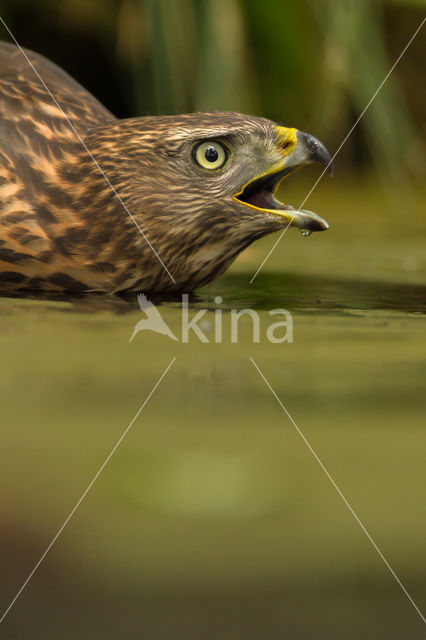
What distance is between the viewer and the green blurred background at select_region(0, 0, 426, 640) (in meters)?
0.99

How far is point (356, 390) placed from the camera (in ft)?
5.83

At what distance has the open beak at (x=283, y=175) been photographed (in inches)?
98.5

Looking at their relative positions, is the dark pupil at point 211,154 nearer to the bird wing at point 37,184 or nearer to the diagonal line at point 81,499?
the bird wing at point 37,184

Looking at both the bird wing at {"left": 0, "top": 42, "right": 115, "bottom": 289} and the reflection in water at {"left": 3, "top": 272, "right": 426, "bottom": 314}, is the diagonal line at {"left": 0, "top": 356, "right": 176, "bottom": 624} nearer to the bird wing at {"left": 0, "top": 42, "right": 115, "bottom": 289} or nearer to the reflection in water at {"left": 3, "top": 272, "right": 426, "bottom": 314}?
the reflection in water at {"left": 3, "top": 272, "right": 426, "bottom": 314}

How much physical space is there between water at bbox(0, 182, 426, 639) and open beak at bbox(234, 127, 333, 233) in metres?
0.26

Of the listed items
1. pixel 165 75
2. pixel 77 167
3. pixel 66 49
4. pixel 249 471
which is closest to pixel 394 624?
pixel 249 471

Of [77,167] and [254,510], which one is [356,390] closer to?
[254,510]

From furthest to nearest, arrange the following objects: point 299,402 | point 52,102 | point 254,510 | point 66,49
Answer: point 66,49
point 52,102
point 299,402
point 254,510

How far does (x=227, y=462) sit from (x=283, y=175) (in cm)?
142

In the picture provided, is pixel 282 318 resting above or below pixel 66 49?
below

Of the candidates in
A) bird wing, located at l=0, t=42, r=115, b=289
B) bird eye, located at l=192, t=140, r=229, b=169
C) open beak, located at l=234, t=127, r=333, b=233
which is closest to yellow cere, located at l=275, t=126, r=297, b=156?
open beak, located at l=234, t=127, r=333, b=233

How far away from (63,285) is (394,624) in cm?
171

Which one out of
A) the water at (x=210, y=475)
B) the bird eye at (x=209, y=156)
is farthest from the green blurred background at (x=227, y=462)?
the bird eye at (x=209, y=156)

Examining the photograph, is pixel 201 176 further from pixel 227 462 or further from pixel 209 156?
pixel 227 462
